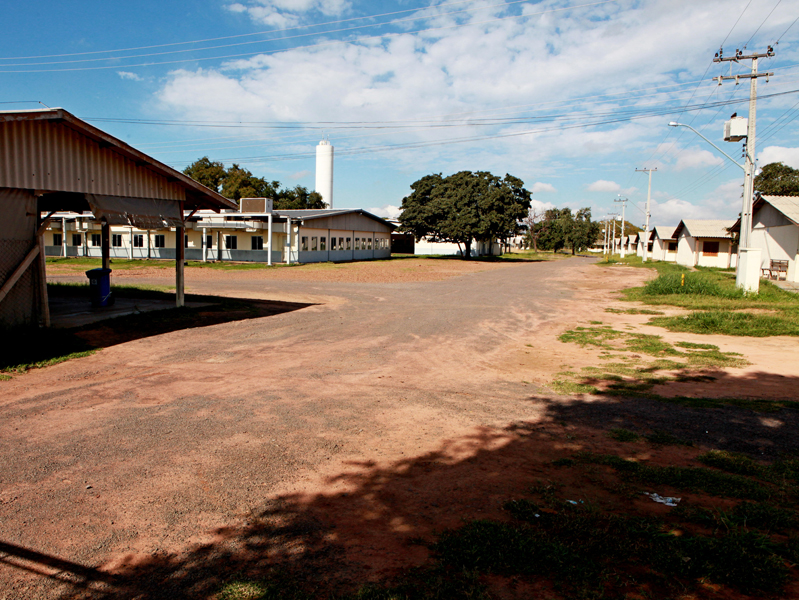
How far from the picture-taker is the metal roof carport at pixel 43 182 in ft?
33.5

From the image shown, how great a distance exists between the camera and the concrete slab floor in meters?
12.5

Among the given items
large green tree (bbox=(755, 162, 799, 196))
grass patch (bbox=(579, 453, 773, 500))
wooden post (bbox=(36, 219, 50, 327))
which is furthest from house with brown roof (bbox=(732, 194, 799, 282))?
large green tree (bbox=(755, 162, 799, 196))

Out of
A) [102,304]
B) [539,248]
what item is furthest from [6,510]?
[539,248]

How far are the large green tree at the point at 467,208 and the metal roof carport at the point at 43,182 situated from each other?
47372 millimetres

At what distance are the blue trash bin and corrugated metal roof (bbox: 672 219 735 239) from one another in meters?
50.0

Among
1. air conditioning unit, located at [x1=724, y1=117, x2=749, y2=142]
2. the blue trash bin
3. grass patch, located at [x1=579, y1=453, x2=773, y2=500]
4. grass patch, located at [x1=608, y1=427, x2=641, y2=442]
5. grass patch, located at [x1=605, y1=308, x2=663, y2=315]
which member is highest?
air conditioning unit, located at [x1=724, y1=117, x2=749, y2=142]

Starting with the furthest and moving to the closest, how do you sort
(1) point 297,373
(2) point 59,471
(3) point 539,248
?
(3) point 539,248 → (1) point 297,373 → (2) point 59,471

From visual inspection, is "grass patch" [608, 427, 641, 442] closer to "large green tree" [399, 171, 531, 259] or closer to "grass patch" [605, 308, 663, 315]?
"grass patch" [605, 308, 663, 315]

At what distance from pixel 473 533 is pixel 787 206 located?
113 ft

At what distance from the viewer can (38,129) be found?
416 inches

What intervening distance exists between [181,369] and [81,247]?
49806mm

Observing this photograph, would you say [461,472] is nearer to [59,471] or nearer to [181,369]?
[59,471]

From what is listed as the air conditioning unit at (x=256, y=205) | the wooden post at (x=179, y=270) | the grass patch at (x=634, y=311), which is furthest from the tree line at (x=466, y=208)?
the wooden post at (x=179, y=270)

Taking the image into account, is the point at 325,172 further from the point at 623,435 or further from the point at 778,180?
the point at 623,435
